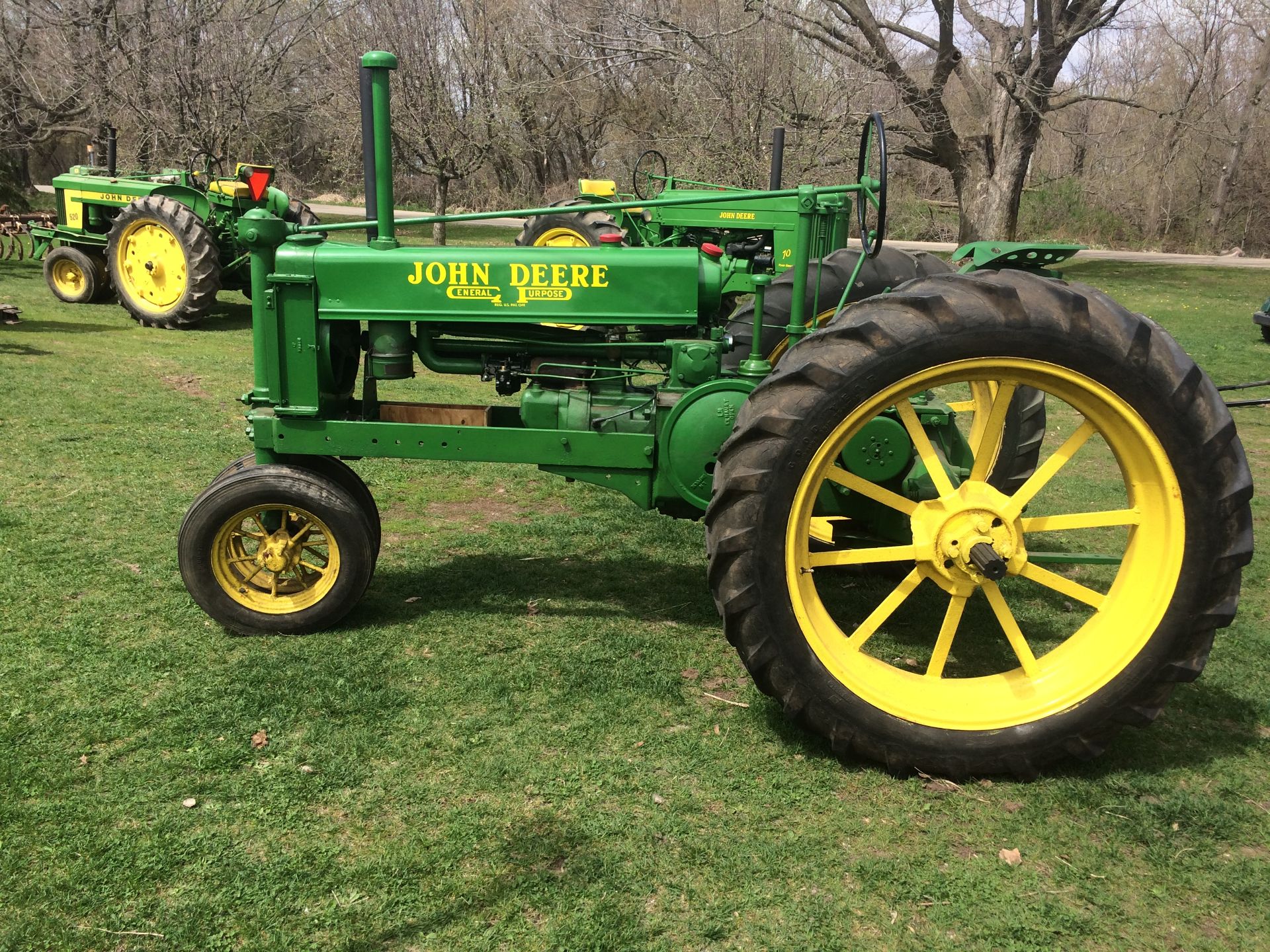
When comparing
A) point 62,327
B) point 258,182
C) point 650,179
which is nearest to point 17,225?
point 62,327

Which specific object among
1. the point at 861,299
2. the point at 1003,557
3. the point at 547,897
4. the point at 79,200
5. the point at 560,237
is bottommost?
the point at 547,897

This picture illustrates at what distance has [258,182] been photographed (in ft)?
13.7

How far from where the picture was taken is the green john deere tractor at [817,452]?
2920 millimetres

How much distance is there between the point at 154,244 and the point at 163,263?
0.72 feet

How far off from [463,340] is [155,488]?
8.01 ft

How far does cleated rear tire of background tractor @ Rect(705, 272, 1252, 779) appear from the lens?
2.89m

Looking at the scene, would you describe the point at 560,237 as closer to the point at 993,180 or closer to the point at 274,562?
the point at 274,562

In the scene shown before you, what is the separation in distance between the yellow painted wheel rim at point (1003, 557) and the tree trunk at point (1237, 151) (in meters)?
28.8

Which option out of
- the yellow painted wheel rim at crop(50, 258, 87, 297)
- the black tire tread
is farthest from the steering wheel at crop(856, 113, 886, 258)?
the yellow painted wheel rim at crop(50, 258, 87, 297)

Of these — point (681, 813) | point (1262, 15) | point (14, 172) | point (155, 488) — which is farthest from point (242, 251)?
point (1262, 15)

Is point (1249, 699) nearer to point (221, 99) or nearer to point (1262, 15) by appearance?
point (221, 99)

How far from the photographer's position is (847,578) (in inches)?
189

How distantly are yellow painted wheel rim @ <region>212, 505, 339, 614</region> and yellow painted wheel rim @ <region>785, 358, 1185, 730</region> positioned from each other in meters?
1.91

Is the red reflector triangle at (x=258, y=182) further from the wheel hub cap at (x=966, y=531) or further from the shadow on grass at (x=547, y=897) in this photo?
the wheel hub cap at (x=966, y=531)
